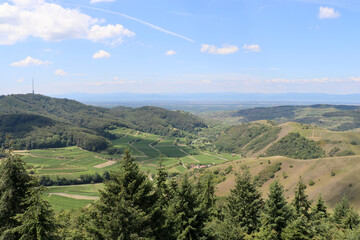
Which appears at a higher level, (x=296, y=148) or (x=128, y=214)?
(x=128, y=214)

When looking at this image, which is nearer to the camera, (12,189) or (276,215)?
(12,189)

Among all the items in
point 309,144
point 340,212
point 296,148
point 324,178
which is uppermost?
point 340,212

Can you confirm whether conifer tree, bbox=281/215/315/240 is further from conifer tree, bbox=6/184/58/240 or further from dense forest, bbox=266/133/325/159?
dense forest, bbox=266/133/325/159

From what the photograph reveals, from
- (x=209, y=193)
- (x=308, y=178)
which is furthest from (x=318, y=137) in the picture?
(x=209, y=193)

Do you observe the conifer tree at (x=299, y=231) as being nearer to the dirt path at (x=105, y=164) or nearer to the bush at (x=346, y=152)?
the dirt path at (x=105, y=164)

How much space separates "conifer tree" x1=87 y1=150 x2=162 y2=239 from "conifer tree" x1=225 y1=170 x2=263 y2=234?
16.9m

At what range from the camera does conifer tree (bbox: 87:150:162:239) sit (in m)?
14.9

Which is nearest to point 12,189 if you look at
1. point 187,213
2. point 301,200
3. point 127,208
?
point 127,208

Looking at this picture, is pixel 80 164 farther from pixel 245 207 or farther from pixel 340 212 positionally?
pixel 340 212

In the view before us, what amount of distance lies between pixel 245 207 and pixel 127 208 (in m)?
21.6

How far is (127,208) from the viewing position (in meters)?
14.8

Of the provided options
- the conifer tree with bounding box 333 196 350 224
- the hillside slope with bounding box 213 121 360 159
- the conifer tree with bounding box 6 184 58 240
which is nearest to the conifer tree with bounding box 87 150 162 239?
the conifer tree with bounding box 6 184 58 240

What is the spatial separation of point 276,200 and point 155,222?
15112 mm

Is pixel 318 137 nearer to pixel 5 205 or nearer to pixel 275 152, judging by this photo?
pixel 275 152
